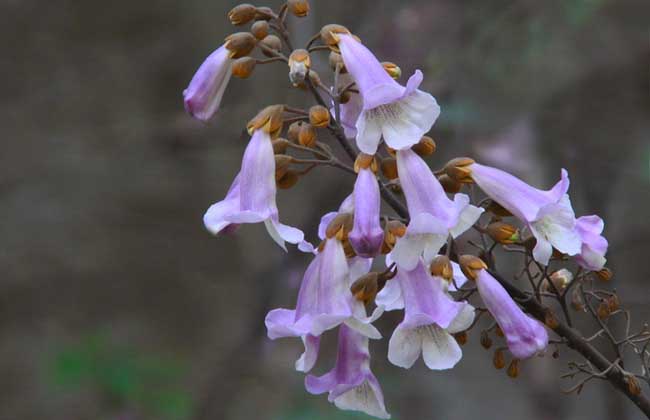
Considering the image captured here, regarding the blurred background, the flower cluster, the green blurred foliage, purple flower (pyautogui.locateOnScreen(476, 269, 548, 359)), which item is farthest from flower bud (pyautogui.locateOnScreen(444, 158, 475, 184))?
the green blurred foliage

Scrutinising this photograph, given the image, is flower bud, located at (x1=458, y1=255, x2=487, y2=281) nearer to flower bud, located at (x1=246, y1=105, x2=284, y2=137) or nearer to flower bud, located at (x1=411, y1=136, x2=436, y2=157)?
flower bud, located at (x1=411, y1=136, x2=436, y2=157)

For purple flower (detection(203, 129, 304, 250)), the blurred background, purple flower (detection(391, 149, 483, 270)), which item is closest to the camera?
purple flower (detection(391, 149, 483, 270))

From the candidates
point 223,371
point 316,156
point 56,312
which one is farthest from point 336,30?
point 56,312

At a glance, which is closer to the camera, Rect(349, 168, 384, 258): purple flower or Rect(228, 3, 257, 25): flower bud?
Rect(349, 168, 384, 258): purple flower

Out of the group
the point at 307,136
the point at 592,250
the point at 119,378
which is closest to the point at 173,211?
the point at 119,378

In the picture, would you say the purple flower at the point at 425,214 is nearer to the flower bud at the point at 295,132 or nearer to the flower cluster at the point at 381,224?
the flower cluster at the point at 381,224

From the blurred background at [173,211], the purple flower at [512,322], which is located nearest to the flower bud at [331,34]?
the purple flower at [512,322]

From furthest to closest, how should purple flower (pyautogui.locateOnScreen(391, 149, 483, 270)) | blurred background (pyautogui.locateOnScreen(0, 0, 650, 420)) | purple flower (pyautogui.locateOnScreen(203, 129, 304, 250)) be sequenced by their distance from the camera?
blurred background (pyautogui.locateOnScreen(0, 0, 650, 420)), purple flower (pyautogui.locateOnScreen(203, 129, 304, 250)), purple flower (pyautogui.locateOnScreen(391, 149, 483, 270))
